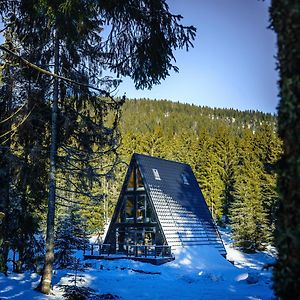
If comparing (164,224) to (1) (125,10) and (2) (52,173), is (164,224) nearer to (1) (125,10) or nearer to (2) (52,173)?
(2) (52,173)

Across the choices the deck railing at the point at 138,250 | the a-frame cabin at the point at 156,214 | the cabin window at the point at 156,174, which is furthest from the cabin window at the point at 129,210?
the cabin window at the point at 156,174

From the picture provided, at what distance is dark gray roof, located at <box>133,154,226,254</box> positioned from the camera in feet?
83.6

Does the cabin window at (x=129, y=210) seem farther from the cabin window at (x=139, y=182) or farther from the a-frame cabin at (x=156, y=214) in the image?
the cabin window at (x=139, y=182)

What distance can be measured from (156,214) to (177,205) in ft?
8.56

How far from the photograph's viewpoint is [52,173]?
10.9 meters

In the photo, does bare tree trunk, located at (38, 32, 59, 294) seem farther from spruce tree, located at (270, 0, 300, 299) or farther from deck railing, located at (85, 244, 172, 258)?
deck railing, located at (85, 244, 172, 258)

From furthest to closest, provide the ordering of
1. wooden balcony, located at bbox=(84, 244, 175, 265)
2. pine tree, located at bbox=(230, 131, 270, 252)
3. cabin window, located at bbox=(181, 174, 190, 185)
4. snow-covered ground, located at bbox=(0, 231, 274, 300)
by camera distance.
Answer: pine tree, located at bbox=(230, 131, 270, 252) → cabin window, located at bbox=(181, 174, 190, 185) → wooden balcony, located at bbox=(84, 244, 175, 265) → snow-covered ground, located at bbox=(0, 231, 274, 300)

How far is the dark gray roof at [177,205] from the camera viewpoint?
25484 millimetres

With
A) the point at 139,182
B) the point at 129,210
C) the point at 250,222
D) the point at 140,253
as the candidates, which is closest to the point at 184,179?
the point at 139,182

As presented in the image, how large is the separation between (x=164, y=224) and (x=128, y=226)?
3.45m

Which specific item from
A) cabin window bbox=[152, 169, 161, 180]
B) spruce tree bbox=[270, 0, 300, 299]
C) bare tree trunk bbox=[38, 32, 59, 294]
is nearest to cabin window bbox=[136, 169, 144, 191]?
cabin window bbox=[152, 169, 161, 180]

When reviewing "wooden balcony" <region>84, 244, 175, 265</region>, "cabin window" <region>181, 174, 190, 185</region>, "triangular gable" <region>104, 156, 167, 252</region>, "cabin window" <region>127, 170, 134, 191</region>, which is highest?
"cabin window" <region>181, 174, 190, 185</region>

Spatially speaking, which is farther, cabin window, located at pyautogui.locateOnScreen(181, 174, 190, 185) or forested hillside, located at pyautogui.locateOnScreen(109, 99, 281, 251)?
forested hillside, located at pyautogui.locateOnScreen(109, 99, 281, 251)

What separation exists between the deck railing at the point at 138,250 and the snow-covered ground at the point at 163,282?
0.89 meters
